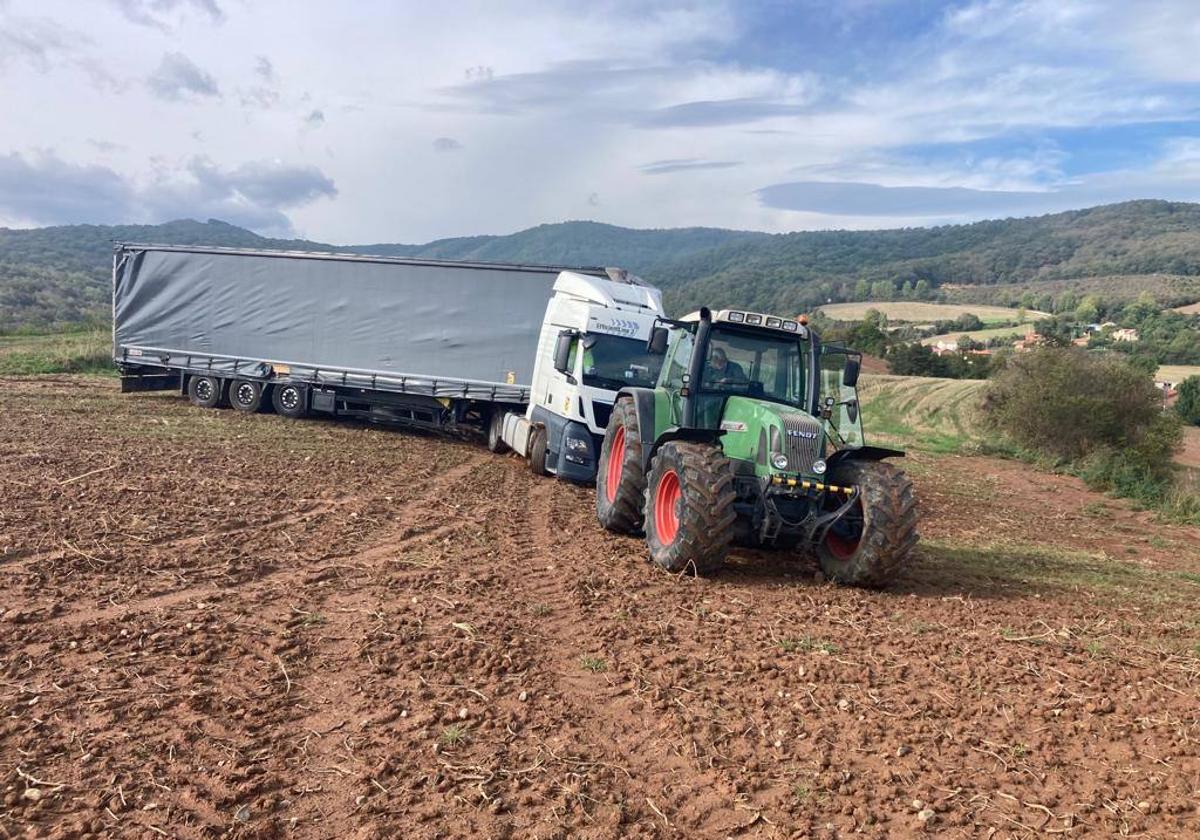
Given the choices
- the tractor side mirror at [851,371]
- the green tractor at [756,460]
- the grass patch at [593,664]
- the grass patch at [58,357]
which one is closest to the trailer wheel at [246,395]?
the grass patch at [58,357]

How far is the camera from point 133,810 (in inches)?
141

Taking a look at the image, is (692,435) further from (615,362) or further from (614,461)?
(615,362)

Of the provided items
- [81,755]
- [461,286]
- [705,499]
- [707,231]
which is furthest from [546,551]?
→ [707,231]

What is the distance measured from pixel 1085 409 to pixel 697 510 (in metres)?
17.6

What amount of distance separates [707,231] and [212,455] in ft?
612

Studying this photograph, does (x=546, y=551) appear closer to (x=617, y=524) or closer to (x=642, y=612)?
(x=617, y=524)

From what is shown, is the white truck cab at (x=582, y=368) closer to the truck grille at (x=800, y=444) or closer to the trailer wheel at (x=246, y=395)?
the truck grille at (x=800, y=444)

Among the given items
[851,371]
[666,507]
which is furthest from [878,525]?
[666,507]

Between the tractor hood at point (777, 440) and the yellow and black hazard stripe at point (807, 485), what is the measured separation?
10 centimetres

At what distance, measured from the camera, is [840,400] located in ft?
28.7

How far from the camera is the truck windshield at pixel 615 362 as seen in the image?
12719 mm

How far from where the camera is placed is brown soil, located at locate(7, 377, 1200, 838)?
383cm

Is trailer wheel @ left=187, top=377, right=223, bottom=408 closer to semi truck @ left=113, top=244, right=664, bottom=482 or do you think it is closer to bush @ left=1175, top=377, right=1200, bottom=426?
semi truck @ left=113, top=244, right=664, bottom=482

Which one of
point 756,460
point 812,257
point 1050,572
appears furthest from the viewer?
point 812,257
